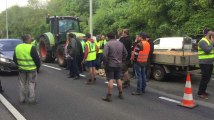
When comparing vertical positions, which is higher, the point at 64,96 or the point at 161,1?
the point at 161,1

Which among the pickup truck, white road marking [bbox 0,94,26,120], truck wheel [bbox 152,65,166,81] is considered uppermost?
the pickup truck

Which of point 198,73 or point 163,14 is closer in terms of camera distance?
point 198,73

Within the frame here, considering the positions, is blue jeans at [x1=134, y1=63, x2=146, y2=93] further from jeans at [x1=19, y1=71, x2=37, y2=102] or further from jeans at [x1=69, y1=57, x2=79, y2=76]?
jeans at [x1=69, y1=57, x2=79, y2=76]

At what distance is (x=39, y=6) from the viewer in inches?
2408

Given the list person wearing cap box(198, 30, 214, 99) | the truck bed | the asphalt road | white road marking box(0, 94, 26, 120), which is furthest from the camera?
the truck bed

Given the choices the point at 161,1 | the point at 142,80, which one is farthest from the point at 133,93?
the point at 161,1

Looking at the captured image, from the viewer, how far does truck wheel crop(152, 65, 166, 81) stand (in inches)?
443

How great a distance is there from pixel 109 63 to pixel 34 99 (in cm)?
213

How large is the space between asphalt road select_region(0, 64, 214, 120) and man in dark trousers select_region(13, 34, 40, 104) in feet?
1.15

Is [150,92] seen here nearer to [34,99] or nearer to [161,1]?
[34,99]

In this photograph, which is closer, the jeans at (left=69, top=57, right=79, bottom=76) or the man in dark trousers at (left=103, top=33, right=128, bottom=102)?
the man in dark trousers at (left=103, top=33, right=128, bottom=102)

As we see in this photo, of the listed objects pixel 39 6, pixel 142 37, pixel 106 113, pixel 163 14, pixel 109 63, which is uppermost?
pixel 39 6

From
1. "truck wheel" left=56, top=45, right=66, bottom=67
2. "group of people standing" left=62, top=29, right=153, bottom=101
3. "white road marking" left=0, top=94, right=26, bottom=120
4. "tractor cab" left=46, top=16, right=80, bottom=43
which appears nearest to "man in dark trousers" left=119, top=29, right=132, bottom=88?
"group of people standing" left=62, top=29, right=153, bottom=101

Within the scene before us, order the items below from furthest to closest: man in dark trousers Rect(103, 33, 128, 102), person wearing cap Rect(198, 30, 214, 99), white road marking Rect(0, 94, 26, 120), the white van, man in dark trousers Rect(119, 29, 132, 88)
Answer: the white van < man in dark trousers Rect(119, 29, 132, 88) < person wearing cap Rect(198, 30, 214, 99) < man in dark trousers Rect(103, 33, 128, 102) < white road marking Rect(0, 94, 26, 120)
